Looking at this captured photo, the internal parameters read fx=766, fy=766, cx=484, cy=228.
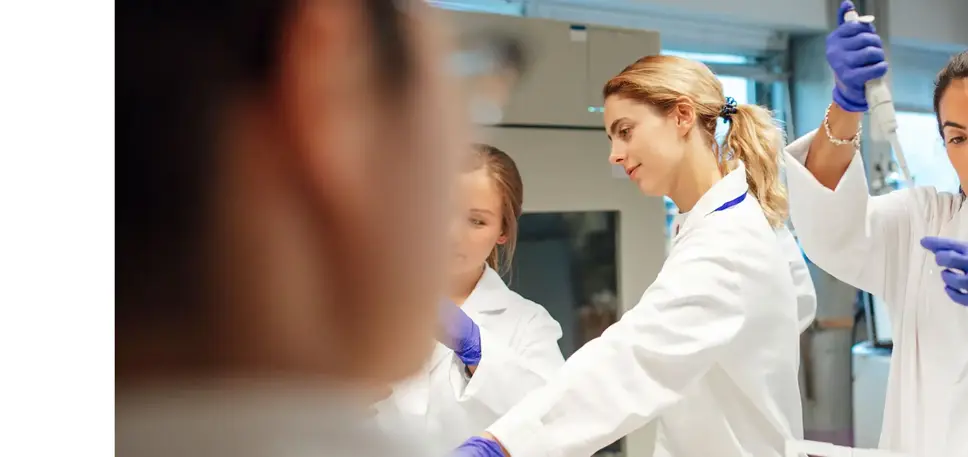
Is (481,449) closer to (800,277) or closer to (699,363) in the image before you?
(699,363)

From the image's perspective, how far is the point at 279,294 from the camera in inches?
28.3

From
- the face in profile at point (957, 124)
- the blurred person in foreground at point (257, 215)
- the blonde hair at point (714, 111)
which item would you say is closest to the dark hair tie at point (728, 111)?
the blonde hair at point (714, 111)

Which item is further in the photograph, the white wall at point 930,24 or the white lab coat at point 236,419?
the white wall at point 930,24

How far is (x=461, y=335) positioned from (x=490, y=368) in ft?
0.23

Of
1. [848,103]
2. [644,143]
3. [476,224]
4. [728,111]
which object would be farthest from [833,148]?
[476,224]

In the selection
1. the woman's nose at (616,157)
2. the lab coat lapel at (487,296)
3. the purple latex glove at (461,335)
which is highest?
the woman's nose at (616,157)

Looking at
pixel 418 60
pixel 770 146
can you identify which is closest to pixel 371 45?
pixel 418 60

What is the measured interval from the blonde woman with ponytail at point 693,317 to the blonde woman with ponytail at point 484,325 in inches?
3.5

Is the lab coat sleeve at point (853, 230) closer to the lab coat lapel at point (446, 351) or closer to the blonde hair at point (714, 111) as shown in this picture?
the blonde hair at point (714, 111)

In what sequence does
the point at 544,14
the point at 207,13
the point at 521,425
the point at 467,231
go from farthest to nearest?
1. the point at 544,14
2. the point at 467,231
3. the point at 521,425
4. the point at 207,13

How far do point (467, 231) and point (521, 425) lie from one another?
29 cm

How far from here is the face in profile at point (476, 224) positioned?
1.06 meters
